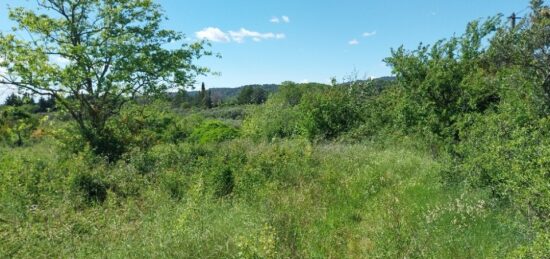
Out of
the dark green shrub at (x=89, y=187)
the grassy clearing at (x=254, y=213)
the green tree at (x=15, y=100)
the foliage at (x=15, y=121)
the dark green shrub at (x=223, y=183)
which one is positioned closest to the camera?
the grassy clearing at (x=254, y=213)

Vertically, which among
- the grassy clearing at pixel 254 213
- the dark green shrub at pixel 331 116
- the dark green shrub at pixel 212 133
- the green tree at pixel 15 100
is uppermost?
the green tree at pixel 15 100

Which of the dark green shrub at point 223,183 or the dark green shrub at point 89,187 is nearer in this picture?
the dark green shrub at point 223,183

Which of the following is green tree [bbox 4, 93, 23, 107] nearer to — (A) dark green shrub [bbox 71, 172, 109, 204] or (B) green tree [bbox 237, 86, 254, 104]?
(A) dark green shrub [bbox 71, 172, 109, 204]

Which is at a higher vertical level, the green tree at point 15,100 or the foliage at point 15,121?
the green tree at point 15,100

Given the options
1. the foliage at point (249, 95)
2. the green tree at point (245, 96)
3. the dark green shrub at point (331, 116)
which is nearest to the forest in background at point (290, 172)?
the dark green shrub at point (331, 116)

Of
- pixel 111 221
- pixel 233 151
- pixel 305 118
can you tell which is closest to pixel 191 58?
pixel 233 151

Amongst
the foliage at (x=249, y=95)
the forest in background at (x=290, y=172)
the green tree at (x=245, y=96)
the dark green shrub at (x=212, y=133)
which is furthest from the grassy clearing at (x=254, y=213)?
the foliage at (x=249, y=95)

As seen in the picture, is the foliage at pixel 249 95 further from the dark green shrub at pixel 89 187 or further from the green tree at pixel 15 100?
the dark green shrub at pixel 89 187

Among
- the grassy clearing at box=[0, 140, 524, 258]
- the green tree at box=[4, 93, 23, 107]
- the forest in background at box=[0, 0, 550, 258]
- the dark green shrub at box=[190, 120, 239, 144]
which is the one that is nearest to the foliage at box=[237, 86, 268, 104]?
the dark green shrub at box=[190, 120, 239, 144]

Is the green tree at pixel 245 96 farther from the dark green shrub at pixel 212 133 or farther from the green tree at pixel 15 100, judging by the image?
the green tree at pixel 15 100

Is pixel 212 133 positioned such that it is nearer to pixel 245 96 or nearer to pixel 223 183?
pixel 223 183

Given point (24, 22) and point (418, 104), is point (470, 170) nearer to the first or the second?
point (418, 104)

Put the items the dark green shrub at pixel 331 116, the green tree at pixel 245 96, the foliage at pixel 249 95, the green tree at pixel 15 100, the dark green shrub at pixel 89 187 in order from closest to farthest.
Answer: the dark green shrub at pixel 89 187 → the green tree at pixel 15 100 → the dark green shrub at pixel 331 116 → the green tree at pixel 245 96 → the foliage at pixel 249 95

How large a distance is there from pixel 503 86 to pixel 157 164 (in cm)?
800
